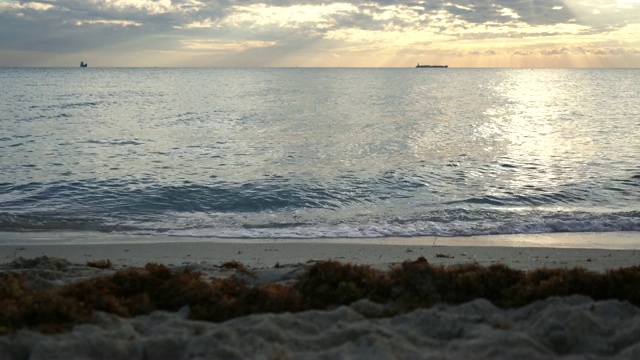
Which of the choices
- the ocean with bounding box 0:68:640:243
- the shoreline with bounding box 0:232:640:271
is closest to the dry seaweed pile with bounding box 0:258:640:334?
the shoreline with bounding box 0:232:640:271

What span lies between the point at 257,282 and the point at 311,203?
Answer: 8577mm

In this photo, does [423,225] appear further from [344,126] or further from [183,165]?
[344,126]

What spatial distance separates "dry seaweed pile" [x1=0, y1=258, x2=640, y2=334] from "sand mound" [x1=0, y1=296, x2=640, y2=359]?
14.0 inches

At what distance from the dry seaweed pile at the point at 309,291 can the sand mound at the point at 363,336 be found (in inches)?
14.0

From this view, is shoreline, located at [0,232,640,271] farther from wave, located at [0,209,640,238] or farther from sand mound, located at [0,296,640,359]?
sand mound, located at [0,296,640,359]

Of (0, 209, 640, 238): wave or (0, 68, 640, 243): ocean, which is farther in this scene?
(0, 68, 640, 243): ocean

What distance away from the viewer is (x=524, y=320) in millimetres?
5879

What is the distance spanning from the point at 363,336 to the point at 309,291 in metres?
1.58

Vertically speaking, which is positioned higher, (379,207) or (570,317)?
(570,317)

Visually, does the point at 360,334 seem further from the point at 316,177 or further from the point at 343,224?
the point at 316,177

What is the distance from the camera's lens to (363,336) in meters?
5.27

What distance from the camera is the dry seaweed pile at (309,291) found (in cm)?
616

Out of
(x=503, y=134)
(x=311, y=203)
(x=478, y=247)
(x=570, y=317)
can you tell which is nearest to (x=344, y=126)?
(x=503, y=134)

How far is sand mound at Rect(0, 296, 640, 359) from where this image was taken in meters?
4.98
